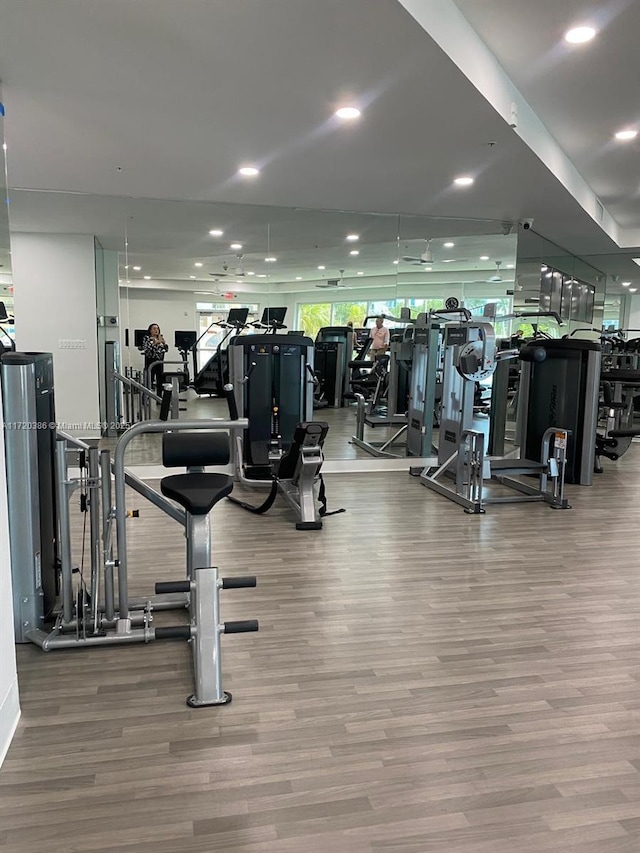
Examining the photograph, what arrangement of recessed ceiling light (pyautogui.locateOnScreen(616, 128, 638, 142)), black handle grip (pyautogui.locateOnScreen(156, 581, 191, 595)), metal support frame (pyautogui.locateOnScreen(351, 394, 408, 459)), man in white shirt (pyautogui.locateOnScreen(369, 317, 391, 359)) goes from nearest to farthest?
black handle grip (pyautogui.locateOnScreen(156, 581, 191, 595)) → recessed ceiling light (pyautogui.locateOnScreen(616, 128, 638, 142)) → metal support frame (pyautogui.locateOnScreen(351, 394, 408, 459)) → man in white shirt (pyautogui.locateOnScreen(369, 317, 391, 359))

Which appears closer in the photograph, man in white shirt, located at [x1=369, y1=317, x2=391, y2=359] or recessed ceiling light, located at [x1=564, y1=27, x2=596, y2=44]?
recessed ceiling light, located at [x1=564, y1=27, x2=596, y2=44]

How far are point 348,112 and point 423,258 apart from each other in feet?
12.3

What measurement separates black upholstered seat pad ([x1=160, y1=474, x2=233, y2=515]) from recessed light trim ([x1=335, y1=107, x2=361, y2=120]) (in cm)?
246

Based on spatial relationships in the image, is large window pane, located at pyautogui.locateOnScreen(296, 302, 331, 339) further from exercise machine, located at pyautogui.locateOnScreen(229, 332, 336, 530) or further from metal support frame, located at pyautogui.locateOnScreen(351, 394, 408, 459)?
exercise machine, located at pyautogui.locateOnScreen(229, 332, 336, 530)

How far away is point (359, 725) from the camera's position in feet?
7.30

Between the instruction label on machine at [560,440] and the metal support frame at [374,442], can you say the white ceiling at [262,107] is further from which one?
the metal support frame at [374,442]

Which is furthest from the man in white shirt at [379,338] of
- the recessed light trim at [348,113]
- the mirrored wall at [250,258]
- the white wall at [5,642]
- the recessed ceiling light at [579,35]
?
the white wall at [5,642]

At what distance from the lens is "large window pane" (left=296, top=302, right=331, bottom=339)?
7543 mm

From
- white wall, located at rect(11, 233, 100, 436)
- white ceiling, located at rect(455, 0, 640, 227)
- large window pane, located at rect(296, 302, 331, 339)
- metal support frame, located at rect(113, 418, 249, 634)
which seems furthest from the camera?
white wall, located at rect(11, 233, 100, 436)

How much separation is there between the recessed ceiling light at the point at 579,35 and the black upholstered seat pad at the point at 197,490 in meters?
3.22

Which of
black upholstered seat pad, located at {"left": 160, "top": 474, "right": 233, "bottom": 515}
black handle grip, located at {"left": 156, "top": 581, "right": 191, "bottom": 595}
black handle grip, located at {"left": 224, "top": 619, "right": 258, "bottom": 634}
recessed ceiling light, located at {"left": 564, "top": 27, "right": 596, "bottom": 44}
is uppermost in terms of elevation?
recessed ceiling light, located at {"left": 564, "top": 27, "right": 596, "bottom": 44}

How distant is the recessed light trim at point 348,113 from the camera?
3755 mm

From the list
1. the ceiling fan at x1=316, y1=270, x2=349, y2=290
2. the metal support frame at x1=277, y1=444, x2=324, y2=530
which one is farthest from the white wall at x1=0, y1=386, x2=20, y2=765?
the ceiling fan at x1=316, y1=270, x2=349, y2=290

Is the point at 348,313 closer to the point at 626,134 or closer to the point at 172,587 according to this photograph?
the point at 626,134
